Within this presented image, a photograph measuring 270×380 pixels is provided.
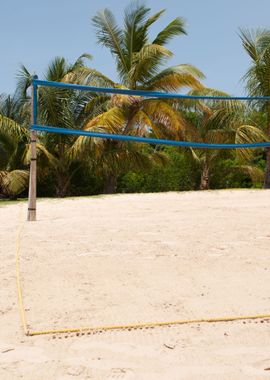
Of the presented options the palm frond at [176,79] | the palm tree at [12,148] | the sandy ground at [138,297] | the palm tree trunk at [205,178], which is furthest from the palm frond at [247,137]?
the sandy ground at [138,297]

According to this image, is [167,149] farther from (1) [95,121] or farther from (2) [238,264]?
(2) [238,264]

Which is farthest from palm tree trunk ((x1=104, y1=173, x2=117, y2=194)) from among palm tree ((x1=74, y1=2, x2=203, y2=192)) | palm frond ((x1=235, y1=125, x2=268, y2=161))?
palm frond ((x1=235, y1=125, x2=268, y2=161))

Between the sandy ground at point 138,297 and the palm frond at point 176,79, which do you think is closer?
the sandy ground at point 138,297

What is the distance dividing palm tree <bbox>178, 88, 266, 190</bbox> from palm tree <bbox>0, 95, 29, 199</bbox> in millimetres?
4293

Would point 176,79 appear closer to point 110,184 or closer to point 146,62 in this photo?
point 146,62

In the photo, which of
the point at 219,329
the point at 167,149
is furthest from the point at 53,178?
the point at 219,329

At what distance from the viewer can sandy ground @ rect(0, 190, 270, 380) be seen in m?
1.88

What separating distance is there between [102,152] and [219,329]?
34.3ft

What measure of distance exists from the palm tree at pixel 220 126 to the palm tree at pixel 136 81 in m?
0.71

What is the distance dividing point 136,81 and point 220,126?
105 inches

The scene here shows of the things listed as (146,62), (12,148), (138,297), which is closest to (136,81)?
(146,62)

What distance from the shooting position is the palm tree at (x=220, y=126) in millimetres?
12681

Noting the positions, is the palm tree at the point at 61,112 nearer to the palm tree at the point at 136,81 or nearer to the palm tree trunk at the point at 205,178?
the palm tree at the point at 136,81

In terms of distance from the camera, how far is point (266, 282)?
2945 millimetres
